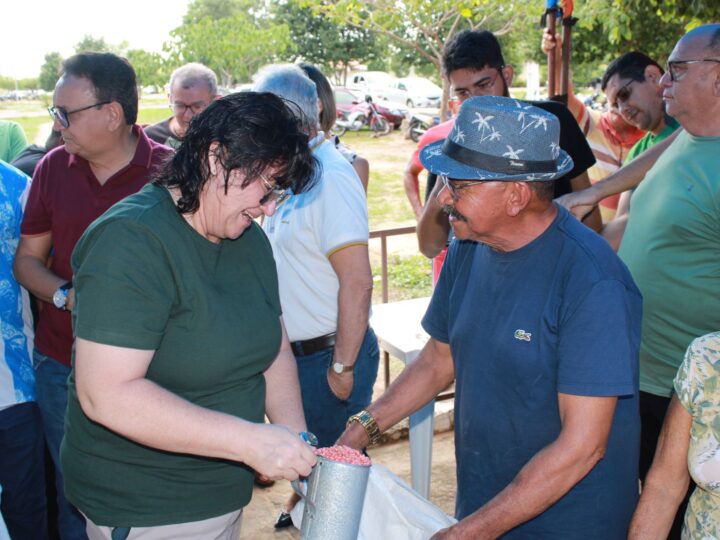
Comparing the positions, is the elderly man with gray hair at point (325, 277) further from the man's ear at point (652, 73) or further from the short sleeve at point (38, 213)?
the man's ear at point (652, 73)

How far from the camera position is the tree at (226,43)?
29562 mm

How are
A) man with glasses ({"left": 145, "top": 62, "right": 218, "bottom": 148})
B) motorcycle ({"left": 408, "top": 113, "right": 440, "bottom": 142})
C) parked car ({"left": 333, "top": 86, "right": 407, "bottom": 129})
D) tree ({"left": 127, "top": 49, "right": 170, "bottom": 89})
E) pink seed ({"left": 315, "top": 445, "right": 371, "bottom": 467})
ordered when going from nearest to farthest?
pink seed ({"left": 315, "top": 445, "right": 371, "bottom": 467}), man with glasses ({"left": 145, "top": 62, "right": 218, "bottom": 148}), motorcycle ({"left": 408, "top": 113, "right": 440, "bottom": 142}), parked car ({"left": 333, "top": 86, "right": 407, "bottom": 129}), tree ({"left": 127, "top": 49, "right": 170, "bottom": 89})

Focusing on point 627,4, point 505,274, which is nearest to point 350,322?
point 505,274

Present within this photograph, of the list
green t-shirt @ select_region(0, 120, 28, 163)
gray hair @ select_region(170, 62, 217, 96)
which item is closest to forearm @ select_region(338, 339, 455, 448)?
green t-shirt @ select_region(0, 120, 28, 163)

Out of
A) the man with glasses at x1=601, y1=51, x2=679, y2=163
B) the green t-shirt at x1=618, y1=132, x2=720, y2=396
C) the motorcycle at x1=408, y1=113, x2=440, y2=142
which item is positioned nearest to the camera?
the green t-shirt at x1=618, y1=132, x2=720, y2=396

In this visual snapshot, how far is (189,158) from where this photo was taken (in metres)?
1.77

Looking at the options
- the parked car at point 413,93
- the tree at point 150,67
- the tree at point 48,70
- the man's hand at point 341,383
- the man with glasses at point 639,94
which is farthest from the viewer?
the tree at point 48,70

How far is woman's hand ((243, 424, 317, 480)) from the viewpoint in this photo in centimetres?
166

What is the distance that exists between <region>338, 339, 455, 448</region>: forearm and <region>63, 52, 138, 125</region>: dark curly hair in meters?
1.52

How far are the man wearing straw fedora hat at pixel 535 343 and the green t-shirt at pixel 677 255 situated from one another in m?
0.86

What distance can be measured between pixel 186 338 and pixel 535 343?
0.85m

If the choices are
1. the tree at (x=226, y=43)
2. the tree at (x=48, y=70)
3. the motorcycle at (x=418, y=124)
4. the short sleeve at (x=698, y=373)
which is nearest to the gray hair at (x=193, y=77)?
the short sleeve at (x=698, y=373)

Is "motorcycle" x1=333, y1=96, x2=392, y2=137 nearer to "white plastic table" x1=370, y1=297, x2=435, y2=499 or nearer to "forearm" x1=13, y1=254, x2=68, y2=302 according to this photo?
"white plastic table" x1=370, y1=297, x2=435, y2=499

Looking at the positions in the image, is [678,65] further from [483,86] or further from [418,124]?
[418,124]
